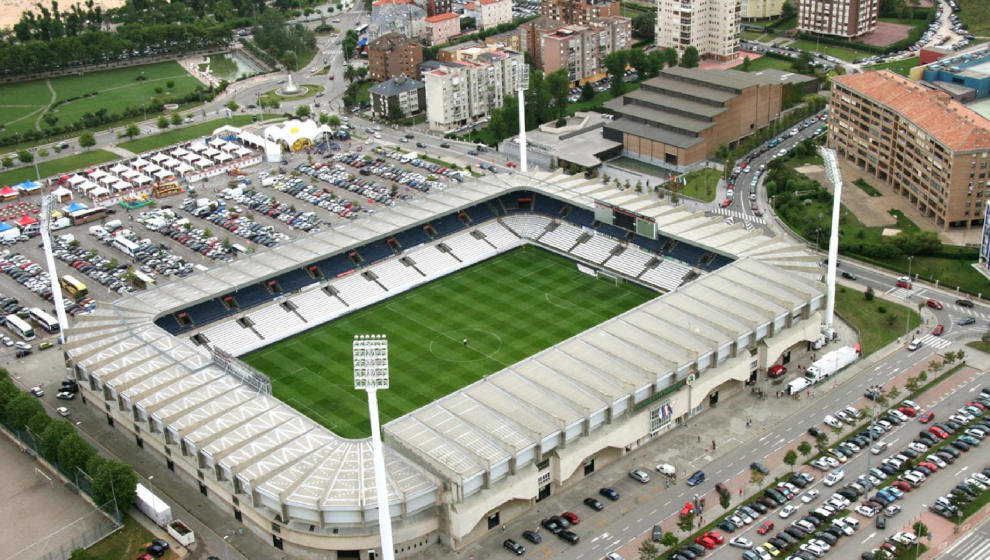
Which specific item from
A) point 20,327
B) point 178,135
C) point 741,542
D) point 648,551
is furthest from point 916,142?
point 178,135

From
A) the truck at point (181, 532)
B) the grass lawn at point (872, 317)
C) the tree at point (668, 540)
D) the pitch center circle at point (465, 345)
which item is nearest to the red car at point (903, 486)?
the tree at point (668, 540)

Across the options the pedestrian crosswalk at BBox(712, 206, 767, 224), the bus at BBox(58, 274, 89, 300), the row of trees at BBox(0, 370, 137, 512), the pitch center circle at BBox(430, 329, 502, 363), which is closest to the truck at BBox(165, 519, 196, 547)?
the row of trees at BBox(0, 370, 137, 512)

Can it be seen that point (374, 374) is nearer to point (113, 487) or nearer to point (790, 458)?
point (113, 487)

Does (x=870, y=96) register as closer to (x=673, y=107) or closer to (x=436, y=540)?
(x=673, y=107)

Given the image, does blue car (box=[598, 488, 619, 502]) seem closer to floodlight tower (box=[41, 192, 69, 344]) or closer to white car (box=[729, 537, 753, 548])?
white car (box=[729, 537, 753, 548])

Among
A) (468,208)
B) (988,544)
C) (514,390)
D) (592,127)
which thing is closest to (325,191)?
(468,208)

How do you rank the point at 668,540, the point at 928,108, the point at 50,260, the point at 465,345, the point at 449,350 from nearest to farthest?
the point at 668,540 < the point at 50,260 < the point at 449,350 < the point at 465,345 < the point at 928,108
